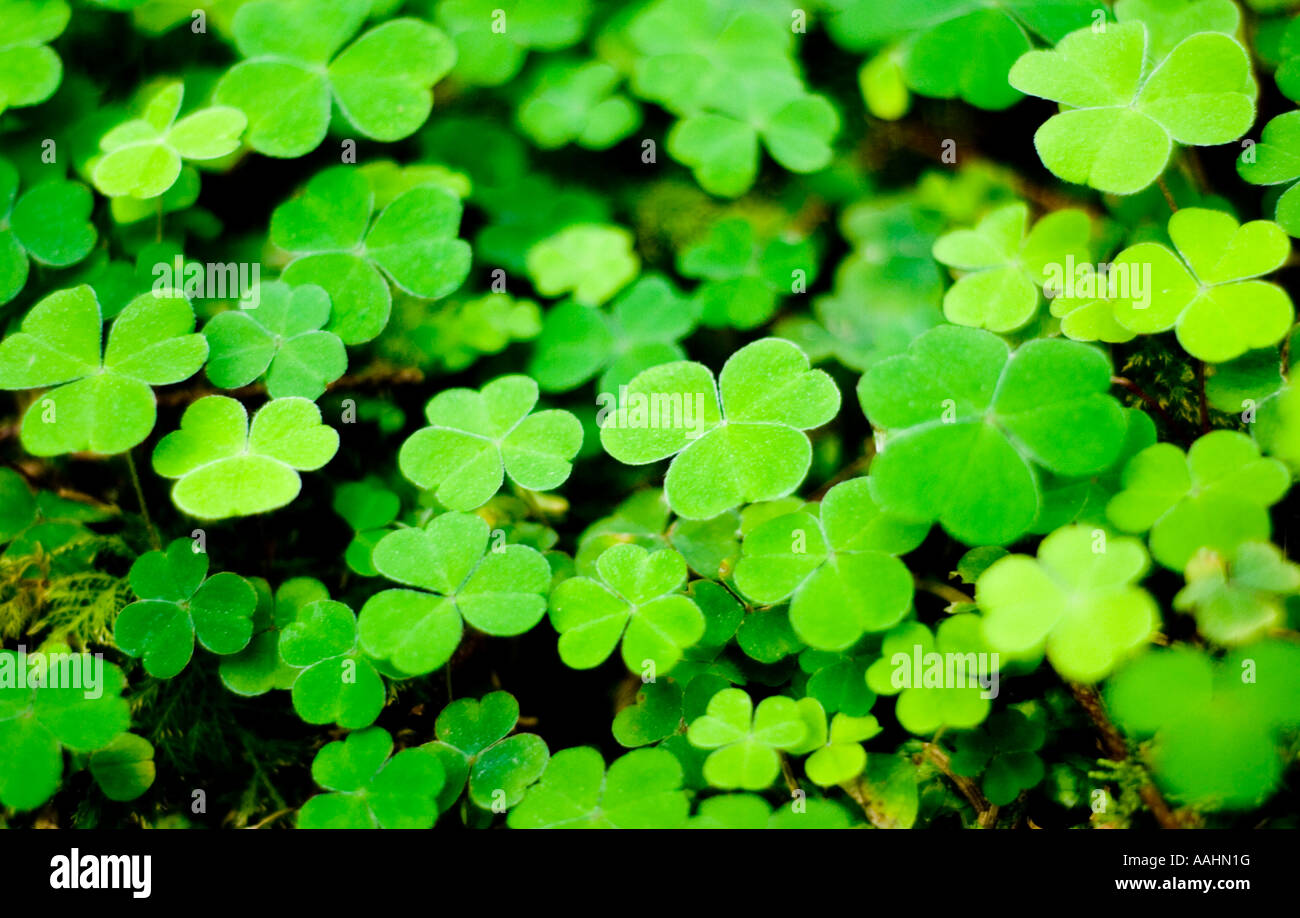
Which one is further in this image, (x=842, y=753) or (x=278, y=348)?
(x=278, y=348)

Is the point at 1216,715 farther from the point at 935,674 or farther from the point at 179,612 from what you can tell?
the point at 179,612

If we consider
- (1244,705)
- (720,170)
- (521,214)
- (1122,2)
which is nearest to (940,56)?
(1122,2)

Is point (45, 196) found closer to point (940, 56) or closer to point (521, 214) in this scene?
point (521, 214)

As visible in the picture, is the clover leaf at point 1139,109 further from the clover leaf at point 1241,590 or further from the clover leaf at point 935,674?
the clover leaf at point 935,674

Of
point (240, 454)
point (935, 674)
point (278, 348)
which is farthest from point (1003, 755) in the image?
point (278, 348)

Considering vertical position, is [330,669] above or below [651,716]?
above

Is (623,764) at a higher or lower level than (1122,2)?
lower

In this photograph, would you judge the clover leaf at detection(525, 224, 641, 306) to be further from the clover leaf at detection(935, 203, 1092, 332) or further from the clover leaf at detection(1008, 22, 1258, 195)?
the clover leaf at detection(1008, 22, 1258, 195)

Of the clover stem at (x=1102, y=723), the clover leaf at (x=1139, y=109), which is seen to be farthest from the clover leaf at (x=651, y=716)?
the clover leaf at (x=1139, y=109)
